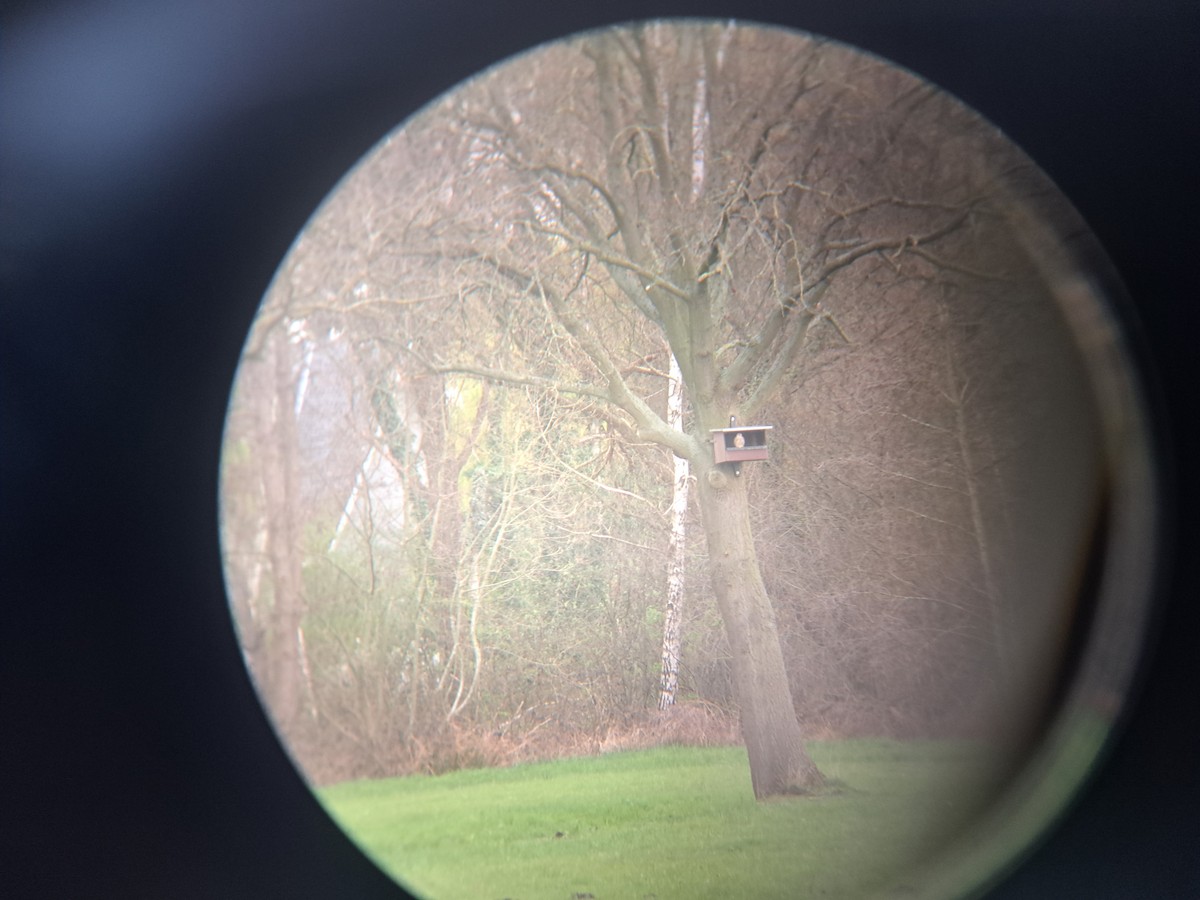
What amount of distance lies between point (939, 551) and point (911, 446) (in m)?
0.32

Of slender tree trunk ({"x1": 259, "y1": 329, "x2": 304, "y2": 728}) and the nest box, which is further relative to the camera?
the nest box

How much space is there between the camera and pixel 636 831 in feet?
7.74

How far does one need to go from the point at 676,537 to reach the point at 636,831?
811 millimetres

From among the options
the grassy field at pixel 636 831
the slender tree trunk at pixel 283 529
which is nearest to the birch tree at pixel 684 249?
the grassy field at pixel 636 831

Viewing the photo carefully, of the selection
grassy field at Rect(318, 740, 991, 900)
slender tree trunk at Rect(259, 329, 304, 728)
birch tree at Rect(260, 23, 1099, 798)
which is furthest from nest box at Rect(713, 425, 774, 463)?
slender tree trunk at Rect(259, 329, 304, 728)

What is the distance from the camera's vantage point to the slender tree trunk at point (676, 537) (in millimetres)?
2453

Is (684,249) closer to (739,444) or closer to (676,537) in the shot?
(739,444)

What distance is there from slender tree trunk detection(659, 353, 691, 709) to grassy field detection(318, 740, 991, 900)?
321mm

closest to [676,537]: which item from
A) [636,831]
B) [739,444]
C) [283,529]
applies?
[739,444]

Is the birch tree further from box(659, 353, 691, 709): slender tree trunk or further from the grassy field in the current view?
the grassy field

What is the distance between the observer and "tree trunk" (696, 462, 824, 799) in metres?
2.42

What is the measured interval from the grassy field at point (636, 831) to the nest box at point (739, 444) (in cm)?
82

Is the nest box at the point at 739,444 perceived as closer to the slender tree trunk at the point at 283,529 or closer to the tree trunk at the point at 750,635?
the tree trunk at the point at 750,635

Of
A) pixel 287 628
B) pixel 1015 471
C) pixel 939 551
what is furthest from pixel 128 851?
pixel 1015 471
